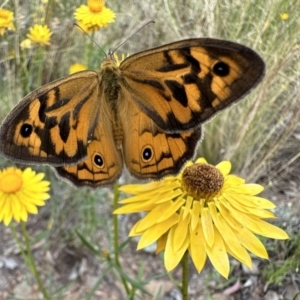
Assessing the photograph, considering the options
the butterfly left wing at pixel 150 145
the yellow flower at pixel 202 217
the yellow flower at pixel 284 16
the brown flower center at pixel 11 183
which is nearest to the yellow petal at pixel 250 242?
the yellow flower at pixel 202 217

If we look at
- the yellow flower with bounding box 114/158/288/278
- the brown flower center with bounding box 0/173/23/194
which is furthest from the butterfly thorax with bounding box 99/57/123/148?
the brown flower center with bounding box 0/173/23/194

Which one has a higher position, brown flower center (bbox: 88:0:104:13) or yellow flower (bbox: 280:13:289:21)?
Answer: brown flower center (bbox: 88:0:104:13)

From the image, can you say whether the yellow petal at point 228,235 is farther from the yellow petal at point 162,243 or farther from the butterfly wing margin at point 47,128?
the butterfly wing margin at point 47,128

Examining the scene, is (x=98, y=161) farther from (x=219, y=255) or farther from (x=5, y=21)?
(x=5, y=21)

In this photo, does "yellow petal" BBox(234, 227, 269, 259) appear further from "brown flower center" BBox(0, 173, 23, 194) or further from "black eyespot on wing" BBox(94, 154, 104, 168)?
"brown flower center" BBox(0, 173, 23, 194)

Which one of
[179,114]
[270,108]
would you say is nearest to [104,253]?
[179,114]

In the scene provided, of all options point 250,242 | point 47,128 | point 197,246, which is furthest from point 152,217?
point 47,128

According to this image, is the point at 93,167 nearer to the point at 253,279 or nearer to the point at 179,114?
the point at 179,114
